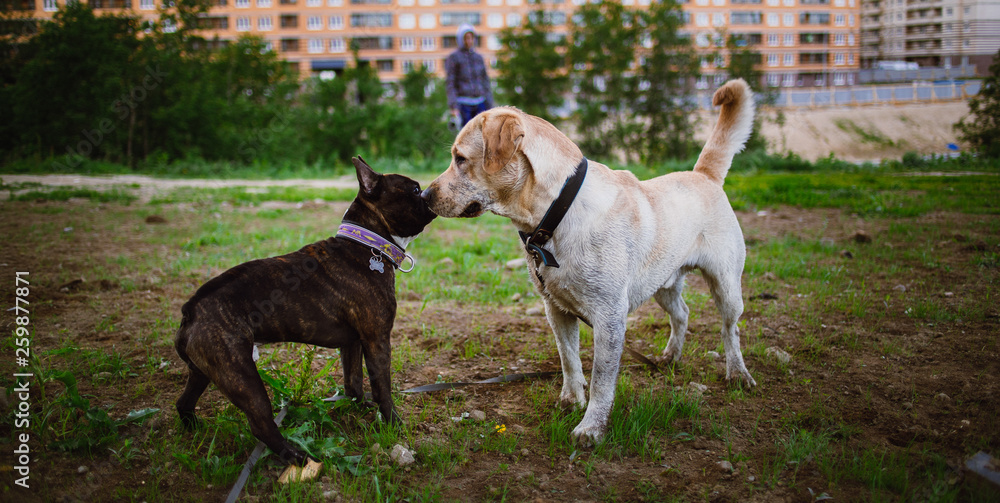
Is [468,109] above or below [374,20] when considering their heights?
below

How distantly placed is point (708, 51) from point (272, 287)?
2515 cm

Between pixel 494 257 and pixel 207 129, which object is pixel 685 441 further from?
pixel 207 129

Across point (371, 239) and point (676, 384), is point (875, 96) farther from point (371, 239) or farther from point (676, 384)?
point (371, 239)

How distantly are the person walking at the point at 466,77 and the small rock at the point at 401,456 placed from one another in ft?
25.9

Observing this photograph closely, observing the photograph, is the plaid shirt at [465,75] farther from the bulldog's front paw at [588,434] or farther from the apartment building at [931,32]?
the apartment building at [931,32]

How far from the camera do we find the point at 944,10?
3216 centimetres

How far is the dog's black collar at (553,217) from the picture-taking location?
3297mm

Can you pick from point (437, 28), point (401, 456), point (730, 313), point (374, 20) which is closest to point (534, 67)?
point (730, 313)

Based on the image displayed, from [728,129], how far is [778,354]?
186 centimetres

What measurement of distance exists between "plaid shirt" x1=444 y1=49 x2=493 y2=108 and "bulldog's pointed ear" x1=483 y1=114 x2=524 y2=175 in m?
7.23

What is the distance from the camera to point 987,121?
18141mm

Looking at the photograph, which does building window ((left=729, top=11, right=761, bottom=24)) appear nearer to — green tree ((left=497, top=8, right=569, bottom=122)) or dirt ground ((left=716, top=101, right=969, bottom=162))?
dirt ground ((left=716, top=101, right=969, bottom=162))

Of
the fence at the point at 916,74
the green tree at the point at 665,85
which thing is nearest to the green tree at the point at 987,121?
the green tree at the point at 665,85

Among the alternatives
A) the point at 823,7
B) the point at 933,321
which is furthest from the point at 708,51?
the point at 823,7
